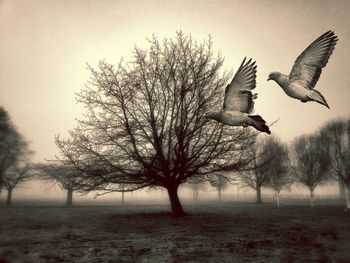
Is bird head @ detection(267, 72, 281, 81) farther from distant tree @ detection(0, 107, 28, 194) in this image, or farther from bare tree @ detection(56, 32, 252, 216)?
distant tree @ detection(0, 107, 28, 194)

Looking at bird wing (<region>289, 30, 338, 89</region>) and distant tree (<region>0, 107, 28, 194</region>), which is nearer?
bird wing (<region>289, 30, 338, 89</region>)

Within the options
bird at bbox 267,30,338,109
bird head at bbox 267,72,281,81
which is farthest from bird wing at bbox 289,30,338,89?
bird head at bbox 267,72,281,81

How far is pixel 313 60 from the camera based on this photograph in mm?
2572

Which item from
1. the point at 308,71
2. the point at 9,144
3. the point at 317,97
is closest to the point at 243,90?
the point at 308,71

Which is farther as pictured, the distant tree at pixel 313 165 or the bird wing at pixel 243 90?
the distant tree at pixel 313 165

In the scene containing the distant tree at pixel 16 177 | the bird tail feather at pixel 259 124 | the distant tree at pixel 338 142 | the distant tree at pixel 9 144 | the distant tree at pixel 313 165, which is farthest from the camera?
the distant tree at pixel 16 177

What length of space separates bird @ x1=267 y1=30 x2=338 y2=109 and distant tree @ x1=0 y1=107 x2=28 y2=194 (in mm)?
21780

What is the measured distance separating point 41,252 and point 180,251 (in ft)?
10.2

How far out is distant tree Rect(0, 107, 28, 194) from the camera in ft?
69.0

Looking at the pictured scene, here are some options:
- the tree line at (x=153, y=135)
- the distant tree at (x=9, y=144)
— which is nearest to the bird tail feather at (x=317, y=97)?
the tree line at (x=153, y=135)

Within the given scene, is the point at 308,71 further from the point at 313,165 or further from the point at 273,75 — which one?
the point at 313,165

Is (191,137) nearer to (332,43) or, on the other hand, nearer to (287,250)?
(287,250)

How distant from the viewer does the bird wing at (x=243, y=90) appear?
265 centimetres

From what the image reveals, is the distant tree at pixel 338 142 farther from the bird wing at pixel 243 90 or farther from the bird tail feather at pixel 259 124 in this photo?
the bird tail feather at pixel 259 124
